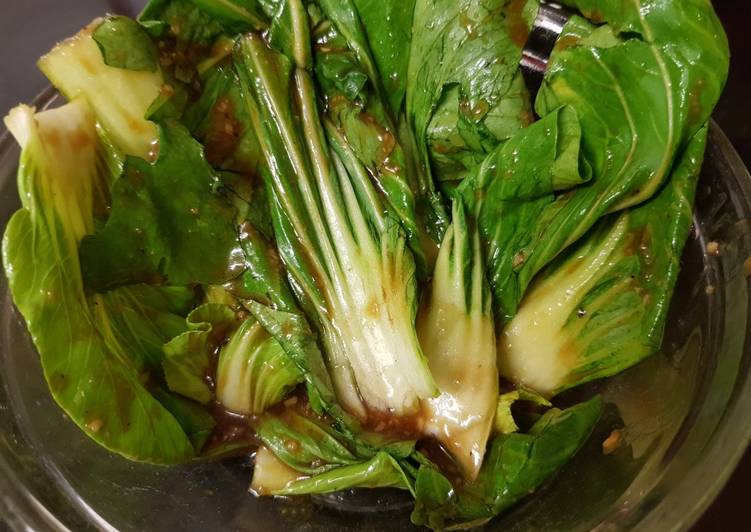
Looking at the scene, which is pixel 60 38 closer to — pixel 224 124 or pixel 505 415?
pixel 224 124

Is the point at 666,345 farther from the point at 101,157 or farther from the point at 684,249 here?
the point at 101,157

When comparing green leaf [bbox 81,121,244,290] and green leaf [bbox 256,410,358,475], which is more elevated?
green leaf [bbox 81,121,244,290]

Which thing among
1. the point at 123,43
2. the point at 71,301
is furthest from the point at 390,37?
the point at 71,301

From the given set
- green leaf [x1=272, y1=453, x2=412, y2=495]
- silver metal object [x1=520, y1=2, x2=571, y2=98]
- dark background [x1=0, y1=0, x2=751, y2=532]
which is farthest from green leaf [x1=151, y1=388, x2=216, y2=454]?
dark background [x1=0, y1=0, x2=751, y2=532]

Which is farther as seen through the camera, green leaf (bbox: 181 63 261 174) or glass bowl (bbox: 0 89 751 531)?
green leaf (bbox: 181 63 261 174)

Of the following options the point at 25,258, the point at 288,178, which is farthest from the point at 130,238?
the point at 288,178

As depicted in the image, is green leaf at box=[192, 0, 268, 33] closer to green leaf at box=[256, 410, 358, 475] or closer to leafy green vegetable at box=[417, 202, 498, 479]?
leafy green vegetable at box=[417, 202, 498, 479]

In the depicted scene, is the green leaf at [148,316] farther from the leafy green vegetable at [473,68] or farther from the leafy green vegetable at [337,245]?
the leafy green vegetable at [473,68]
